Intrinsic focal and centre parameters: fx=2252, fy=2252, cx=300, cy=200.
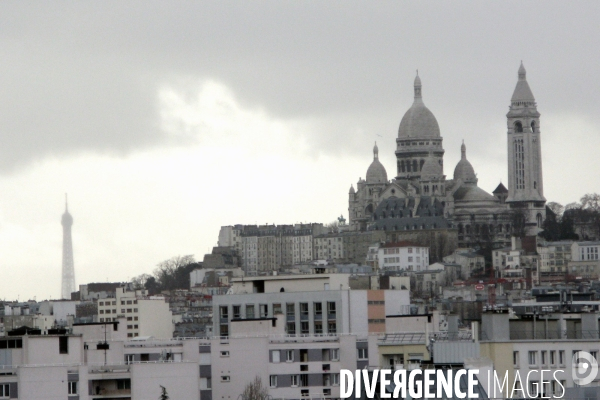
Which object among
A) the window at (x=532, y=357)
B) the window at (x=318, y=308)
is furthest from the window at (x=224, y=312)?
the window at (x=532, y=357)

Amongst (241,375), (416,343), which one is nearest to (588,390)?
(416,343)

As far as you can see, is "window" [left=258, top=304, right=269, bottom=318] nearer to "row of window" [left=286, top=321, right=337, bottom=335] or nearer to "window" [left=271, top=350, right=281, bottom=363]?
"row of window" [left=286, top=321, right=337, bottom=335]

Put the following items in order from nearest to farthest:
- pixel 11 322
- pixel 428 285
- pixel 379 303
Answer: pixel 379 303
pixel 11 322
pixel 428 285

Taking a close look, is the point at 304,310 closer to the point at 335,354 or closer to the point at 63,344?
the point at 335,354

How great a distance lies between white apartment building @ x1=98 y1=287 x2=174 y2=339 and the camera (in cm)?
Result: 11381

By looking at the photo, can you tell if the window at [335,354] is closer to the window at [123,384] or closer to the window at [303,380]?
the window at [303,380]

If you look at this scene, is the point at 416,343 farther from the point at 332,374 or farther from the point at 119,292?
the point at 119,292

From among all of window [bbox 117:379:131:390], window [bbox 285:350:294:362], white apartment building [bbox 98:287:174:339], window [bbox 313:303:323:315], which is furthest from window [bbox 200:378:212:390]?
white apartment building [bbox 98:287:174:339]

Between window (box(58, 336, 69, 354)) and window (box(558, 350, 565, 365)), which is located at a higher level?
window (box(58, 336, 69, 354))

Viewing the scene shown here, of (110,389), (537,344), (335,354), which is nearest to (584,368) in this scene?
(537,344)

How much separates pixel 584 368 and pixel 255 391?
34.7ft

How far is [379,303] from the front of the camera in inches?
2859

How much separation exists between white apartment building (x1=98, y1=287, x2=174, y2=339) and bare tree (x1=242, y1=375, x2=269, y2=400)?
4890 cm

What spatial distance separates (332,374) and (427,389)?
17.5m
